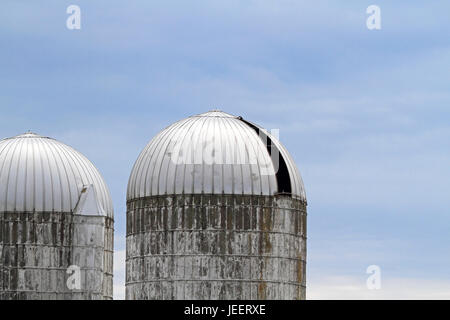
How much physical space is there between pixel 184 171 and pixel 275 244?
5431 mm

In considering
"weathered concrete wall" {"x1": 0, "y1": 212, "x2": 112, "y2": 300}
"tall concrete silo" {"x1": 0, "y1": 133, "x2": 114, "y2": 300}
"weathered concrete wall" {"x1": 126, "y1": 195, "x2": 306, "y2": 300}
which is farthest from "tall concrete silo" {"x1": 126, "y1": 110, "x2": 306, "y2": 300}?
"tall concrete silo" {"x1": 0, "y1": 133, "x2": 114, "y2": 300}

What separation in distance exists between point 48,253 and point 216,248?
9261mm

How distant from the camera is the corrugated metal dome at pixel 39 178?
80.9m

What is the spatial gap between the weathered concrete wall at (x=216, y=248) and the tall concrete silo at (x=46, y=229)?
4.10 m

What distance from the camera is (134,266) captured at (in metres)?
78.8

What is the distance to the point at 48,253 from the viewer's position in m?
81.0

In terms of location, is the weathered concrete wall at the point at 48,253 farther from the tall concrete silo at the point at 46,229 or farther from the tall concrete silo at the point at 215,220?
the tall concrete silo at the point at 215,220

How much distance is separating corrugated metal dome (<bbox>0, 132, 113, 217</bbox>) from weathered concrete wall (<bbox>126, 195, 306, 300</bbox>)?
514cm

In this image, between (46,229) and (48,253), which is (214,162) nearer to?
(46,229)

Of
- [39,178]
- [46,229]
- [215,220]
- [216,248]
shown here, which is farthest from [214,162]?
[46,229]

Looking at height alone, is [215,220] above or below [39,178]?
below

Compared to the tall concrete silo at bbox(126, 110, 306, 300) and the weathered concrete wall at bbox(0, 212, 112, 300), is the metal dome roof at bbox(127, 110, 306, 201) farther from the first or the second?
the weathered concrete wall at bbox(0, 212, 112, 300)

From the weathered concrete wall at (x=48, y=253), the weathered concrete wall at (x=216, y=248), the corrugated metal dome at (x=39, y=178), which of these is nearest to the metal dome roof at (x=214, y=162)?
the weathered concrete wall at (x=216, y=248)
